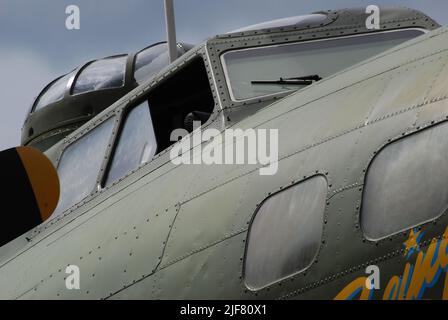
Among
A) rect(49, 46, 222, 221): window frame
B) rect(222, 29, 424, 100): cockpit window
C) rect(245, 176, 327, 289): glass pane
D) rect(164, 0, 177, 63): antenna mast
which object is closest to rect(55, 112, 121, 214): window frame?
rect(49, 46, 222, 221): window frame

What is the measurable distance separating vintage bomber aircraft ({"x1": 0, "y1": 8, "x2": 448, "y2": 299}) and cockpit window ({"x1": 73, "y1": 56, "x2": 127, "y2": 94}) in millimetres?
6886

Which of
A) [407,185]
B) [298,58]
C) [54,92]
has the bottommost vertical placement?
[54,92]

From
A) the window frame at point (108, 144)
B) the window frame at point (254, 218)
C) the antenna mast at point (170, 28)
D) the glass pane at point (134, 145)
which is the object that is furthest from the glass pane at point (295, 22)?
the window frame at point (254, 218)

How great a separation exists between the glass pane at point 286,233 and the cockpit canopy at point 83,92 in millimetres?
10102

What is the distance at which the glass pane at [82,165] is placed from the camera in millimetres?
9555

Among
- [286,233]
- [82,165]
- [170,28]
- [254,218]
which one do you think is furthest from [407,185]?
[170,28]

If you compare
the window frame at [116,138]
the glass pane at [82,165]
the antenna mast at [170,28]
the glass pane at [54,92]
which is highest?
the antenna mast at [170,28]

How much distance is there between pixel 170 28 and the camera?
1286 cm

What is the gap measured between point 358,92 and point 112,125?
12.8 feet

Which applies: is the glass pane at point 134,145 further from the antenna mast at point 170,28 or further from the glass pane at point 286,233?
the glass pane at point 286,233

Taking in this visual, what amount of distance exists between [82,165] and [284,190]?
4.17 metres

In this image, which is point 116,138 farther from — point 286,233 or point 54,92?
point 54,92

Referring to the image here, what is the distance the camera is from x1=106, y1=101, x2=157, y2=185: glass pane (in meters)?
9.13
